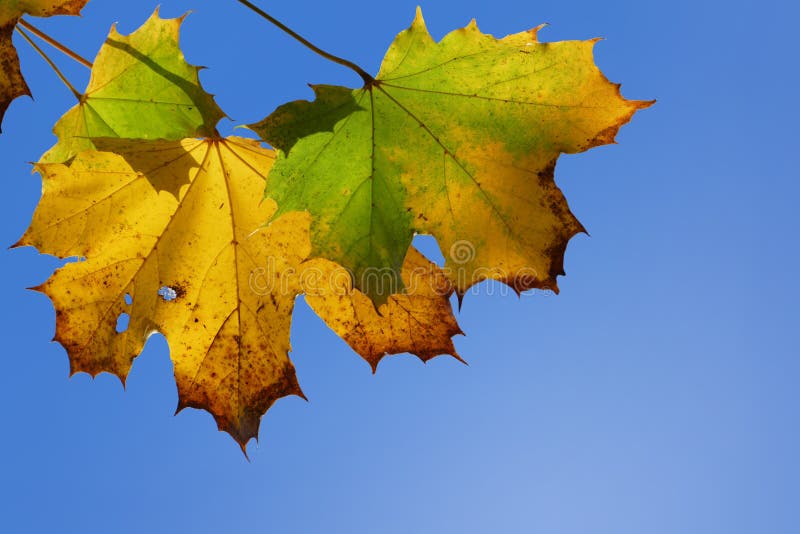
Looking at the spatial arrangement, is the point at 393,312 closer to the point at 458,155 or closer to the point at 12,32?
the point at 458,155

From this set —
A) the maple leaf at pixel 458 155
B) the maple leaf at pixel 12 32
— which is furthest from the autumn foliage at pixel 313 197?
the maple leaf at pixel 12 32

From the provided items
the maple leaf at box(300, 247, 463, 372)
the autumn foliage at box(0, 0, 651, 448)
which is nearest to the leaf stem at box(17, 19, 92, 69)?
the autumn foliage at box(0, 0, 651, 448)

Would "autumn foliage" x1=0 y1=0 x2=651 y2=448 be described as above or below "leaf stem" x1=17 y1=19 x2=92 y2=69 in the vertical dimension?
below

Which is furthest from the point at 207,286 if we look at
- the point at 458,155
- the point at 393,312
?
the point at 458,155

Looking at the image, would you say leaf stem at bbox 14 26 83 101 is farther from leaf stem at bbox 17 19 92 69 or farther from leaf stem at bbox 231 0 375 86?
leaf stem at bbox 231 0 375 86

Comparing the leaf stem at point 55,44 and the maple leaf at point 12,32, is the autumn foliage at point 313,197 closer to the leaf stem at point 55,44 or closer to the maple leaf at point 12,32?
the leaf stem at point 55,44

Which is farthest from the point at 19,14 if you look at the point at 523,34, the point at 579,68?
the point at 579,68

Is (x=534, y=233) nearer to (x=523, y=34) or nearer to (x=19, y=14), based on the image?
(x=523, y=34)
